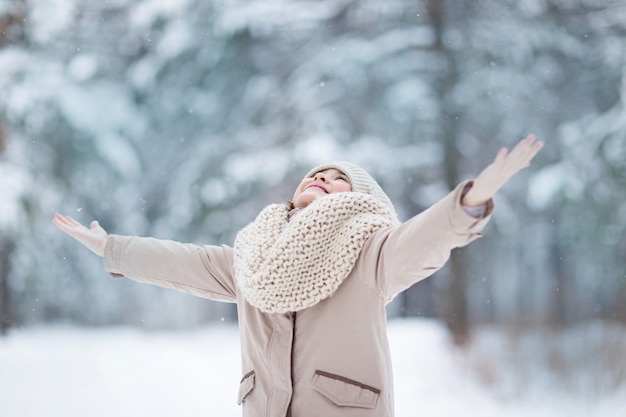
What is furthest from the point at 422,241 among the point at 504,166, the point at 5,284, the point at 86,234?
the point at 5,284

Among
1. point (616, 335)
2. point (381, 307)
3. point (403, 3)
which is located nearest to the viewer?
point (381, 307)

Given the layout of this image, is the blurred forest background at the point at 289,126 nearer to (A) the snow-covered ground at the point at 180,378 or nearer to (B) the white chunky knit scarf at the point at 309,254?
(A) the snow-covered ground at the point at 180,378

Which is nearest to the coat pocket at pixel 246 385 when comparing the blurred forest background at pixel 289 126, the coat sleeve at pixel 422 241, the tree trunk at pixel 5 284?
the coat sleeve at pixel 422 241

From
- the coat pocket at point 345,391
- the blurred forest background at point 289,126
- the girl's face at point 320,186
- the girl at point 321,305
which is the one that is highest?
the blurred forest background at point 289,126

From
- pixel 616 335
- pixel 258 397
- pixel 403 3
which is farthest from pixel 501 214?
pixel 258 397

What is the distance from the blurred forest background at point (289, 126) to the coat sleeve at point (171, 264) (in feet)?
3.71

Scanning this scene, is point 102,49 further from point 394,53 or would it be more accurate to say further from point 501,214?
point 501,214

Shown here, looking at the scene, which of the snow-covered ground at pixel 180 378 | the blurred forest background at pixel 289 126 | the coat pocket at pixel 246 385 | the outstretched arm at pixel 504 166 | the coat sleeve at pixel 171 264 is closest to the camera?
the outstretched arm at pixel 504 166

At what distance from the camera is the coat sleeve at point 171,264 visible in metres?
1.27

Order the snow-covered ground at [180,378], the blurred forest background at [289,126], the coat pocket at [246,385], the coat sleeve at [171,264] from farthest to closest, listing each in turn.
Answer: the blurred forest background at [289,126] → the snow-covered ground at [180,378] → the coat sleeve at [171,264] → the coat pocket at [246,385]

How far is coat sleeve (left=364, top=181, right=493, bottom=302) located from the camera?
0.86 m

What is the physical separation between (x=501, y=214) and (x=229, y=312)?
3.25 feet

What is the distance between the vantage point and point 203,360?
234 cm

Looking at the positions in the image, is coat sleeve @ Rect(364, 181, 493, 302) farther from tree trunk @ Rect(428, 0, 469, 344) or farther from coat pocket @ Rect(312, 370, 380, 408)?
tree trunk @ Rect(428, 0, 469, 344)
